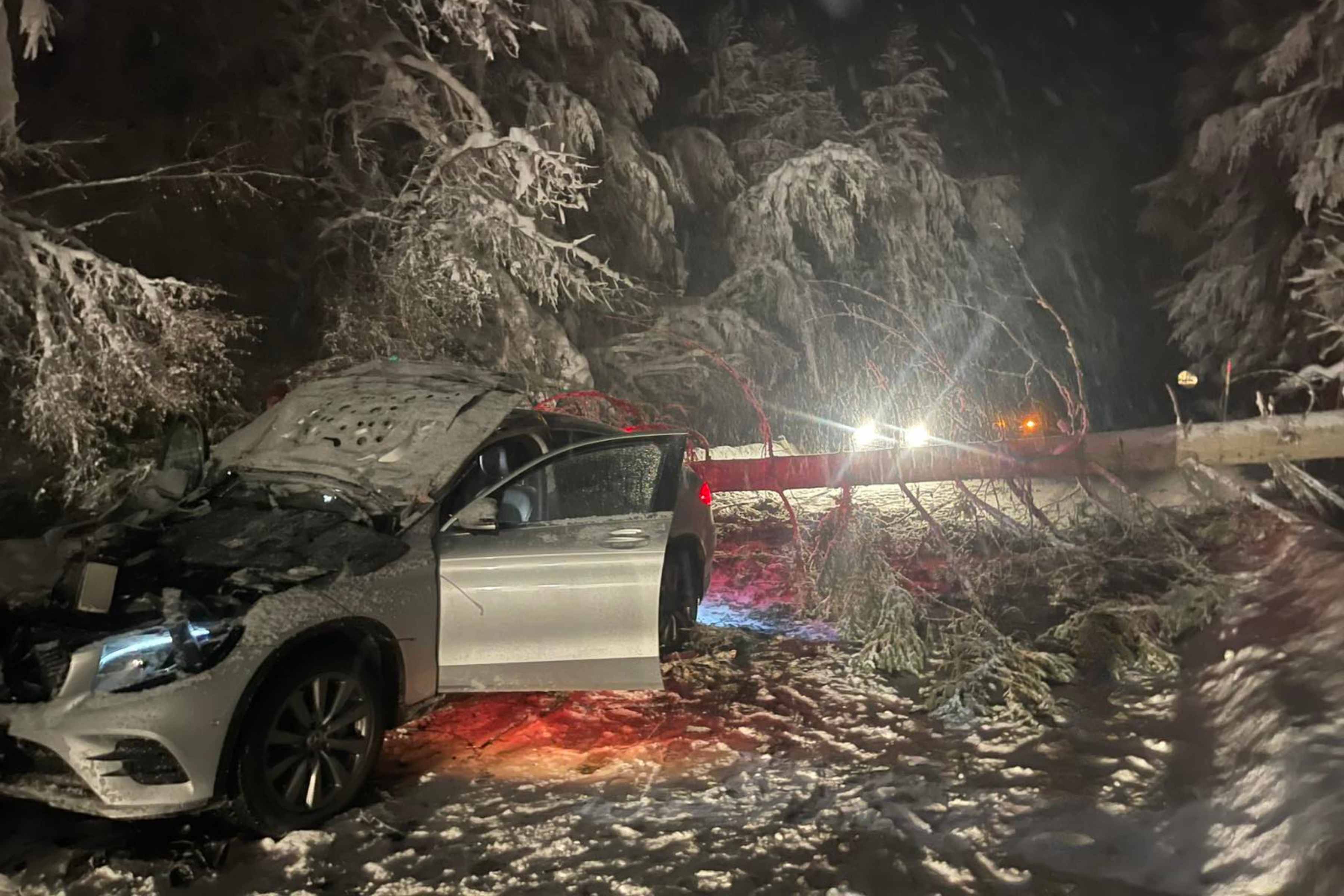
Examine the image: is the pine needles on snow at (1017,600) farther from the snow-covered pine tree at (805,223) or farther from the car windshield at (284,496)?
the snow-covered pine tree at (805,223)

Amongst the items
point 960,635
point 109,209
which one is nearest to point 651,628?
point 960,635

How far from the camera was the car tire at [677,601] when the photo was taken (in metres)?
4.80

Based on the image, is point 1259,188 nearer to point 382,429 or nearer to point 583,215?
point 583,215

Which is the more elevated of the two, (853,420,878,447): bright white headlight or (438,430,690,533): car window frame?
(853,420,878,447): bright white headlight

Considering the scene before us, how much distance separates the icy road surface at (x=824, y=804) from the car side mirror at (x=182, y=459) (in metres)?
1.60

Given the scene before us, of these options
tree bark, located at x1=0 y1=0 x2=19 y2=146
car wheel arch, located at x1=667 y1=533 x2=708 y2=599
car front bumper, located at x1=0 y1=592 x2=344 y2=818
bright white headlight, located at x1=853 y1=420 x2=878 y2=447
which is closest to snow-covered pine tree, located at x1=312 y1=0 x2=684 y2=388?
tree bark, located at x1=0 y1=0 x2=19 y2=146

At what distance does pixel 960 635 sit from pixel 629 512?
7.58 feet

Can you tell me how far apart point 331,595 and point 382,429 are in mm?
1323

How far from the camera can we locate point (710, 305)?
1568 cm

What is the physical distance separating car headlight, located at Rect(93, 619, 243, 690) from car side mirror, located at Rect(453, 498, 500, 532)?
3.71ft

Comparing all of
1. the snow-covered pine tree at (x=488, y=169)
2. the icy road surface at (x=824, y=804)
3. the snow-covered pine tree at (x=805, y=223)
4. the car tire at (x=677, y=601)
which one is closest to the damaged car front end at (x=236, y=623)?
the icy road surface at (x=824, y=804)

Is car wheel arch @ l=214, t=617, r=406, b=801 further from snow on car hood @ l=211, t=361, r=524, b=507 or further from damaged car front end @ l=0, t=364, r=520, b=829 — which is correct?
snow on car hood @ l=211, t=361, r=524, b=507

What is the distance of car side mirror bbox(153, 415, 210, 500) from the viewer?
15.8 ft

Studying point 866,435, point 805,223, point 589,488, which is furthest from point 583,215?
point 589,488
